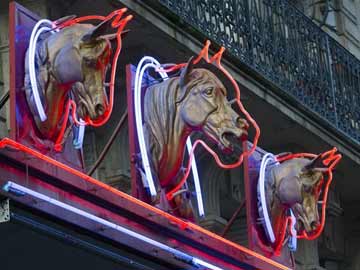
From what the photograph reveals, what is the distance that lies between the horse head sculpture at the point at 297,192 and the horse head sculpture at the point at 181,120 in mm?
1661

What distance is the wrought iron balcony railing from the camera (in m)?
17.7

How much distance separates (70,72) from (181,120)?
5.15ft

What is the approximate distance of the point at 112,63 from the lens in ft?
49.4

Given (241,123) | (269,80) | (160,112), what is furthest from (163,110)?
(269,80)

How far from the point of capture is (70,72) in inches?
566

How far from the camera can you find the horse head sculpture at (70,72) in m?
14.3

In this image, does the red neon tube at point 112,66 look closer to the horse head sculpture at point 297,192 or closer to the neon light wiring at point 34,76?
the neon light wiring at point 34,76

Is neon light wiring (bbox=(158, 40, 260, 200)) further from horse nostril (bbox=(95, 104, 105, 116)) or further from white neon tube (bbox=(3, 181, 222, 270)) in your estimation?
horse nostril (bbox=(95, 104, 105, 116))

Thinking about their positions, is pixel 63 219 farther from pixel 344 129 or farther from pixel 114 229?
pixel 344 129

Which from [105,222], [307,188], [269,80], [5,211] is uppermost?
[269,80]

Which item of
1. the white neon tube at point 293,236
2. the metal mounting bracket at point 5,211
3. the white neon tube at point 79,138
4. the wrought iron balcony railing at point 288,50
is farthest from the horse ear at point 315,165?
the metal mounting bracket at point 5,211

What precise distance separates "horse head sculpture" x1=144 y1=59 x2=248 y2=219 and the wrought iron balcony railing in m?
1.08

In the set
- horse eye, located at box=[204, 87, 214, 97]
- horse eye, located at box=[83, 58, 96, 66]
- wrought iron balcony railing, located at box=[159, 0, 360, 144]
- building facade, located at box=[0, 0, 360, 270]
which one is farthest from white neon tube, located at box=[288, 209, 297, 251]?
horse eye, located at box=[83, 58, 96, 66]

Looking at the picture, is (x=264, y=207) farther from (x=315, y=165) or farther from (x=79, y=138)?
(x=79, y=138)
